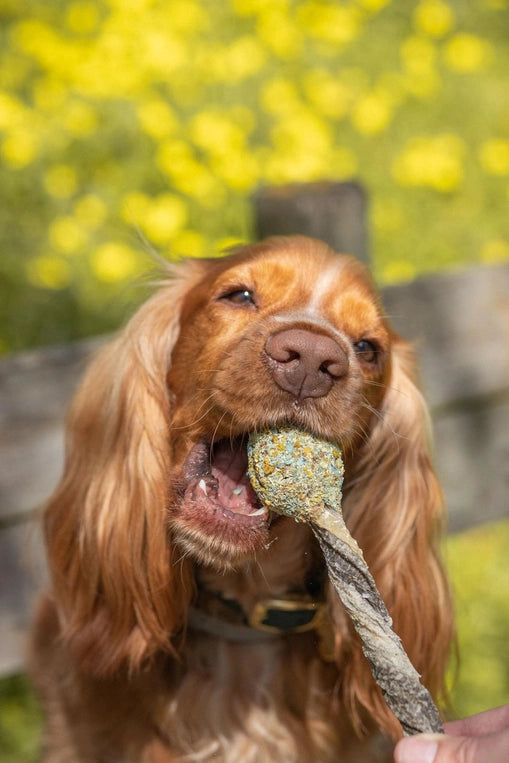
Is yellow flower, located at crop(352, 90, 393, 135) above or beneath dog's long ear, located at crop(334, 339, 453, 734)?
above

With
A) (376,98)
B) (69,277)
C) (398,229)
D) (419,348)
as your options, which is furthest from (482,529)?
(376,98)

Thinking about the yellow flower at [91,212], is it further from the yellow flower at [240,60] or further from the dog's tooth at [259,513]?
the dog's tooth at [259,513]

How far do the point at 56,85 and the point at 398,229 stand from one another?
5.73 feet

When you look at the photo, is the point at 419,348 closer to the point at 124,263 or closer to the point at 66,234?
the point at 124,263

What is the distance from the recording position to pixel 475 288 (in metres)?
3.14

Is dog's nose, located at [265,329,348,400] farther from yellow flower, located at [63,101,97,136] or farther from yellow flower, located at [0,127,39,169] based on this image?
yellow flower, located at [63,101,97,136]

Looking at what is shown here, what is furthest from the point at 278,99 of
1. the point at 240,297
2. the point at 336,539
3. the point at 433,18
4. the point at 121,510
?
the point at 336,539

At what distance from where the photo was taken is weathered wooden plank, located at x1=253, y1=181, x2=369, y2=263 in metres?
2.85

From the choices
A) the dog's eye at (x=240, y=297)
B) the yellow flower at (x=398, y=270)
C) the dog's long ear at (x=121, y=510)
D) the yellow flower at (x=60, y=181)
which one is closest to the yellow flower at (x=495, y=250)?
the yellow flower at (x=398, y=270)

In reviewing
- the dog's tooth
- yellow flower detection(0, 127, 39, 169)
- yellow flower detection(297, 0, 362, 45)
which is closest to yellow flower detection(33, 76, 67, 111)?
yellow flower detection(0, 127, 39, 169)

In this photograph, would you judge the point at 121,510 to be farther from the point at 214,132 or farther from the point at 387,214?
the point at 387,214

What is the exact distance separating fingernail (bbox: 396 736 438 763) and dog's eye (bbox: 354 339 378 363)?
0.85 meters

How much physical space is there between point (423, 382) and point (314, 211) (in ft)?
1.96

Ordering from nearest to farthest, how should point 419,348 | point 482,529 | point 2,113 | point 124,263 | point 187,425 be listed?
point 187,425 → point 419,348 → point 482,529 → point 124,263 → point 2,113
